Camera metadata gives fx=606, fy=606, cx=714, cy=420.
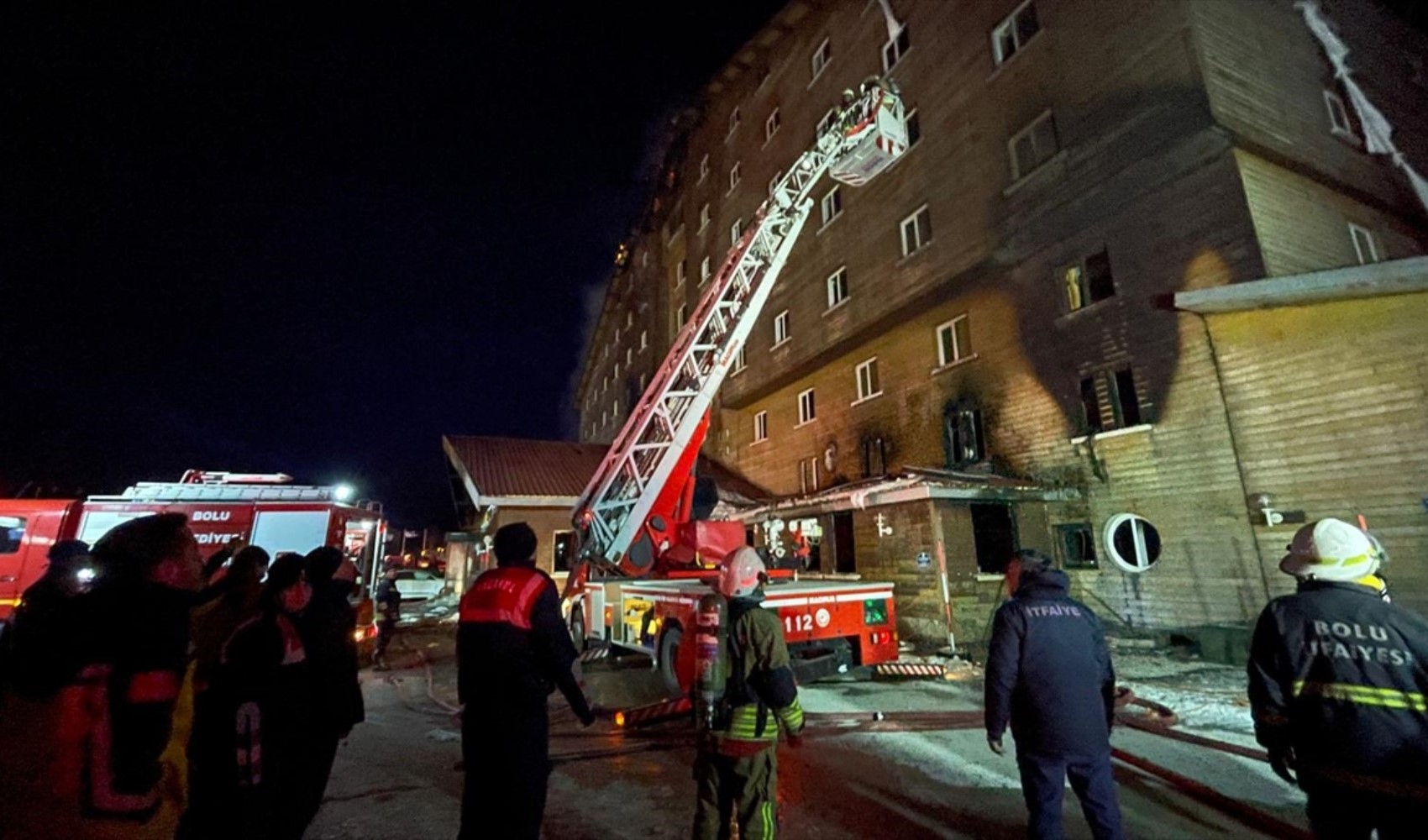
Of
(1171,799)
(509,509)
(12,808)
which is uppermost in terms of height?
(509,509)

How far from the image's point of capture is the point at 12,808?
194 cm

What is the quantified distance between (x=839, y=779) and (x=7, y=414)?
1894 inches

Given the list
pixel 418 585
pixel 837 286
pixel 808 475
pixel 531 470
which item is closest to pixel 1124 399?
pixel 837 286

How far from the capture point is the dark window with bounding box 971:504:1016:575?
45.2 ft

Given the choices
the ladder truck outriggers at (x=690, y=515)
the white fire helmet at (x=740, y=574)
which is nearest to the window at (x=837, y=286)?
the ladder truck outriggers at (x=690, y=515)

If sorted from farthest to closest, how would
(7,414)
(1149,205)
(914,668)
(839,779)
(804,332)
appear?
1. (7,414)
2. (804,332)
3. (1149,205)
4. (914,668)
5. (839,779)

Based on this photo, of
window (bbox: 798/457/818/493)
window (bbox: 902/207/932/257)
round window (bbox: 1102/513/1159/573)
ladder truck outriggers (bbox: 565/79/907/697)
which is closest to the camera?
ladder truck outriggers (bbox: 565/79/907/697)

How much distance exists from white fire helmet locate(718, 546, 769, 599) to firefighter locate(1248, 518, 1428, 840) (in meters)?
2.18

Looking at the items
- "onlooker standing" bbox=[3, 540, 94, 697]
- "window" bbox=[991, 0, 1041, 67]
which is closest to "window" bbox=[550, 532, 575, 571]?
"window" bbox=[991, 0, 1041, 67]

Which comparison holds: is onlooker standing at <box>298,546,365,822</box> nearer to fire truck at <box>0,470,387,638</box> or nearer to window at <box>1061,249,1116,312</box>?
fire truck at <box>0,470,387,638</box>

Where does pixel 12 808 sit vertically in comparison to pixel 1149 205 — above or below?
below

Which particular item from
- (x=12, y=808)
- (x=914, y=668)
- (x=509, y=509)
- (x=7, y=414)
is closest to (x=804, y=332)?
(x=509, y=509)

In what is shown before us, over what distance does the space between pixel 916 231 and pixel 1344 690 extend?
558 inches

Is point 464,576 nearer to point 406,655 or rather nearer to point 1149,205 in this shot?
point 406,655
